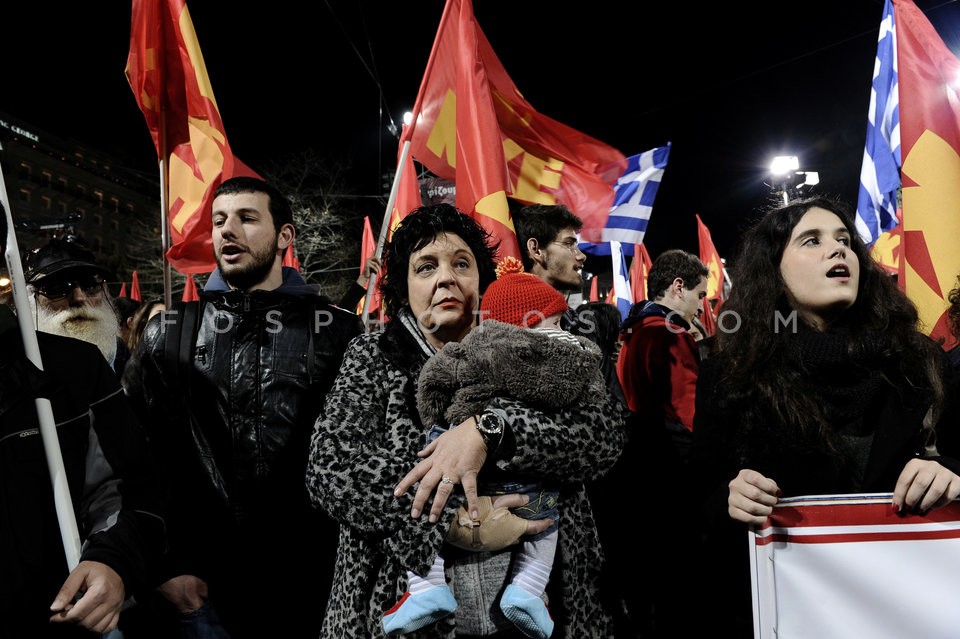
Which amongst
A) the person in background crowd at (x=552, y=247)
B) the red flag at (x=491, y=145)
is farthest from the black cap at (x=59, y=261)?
the person in background crowd at (x=552, y=247)

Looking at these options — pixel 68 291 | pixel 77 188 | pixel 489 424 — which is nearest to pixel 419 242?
pixel 489 424

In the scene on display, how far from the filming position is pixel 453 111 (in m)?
5.08

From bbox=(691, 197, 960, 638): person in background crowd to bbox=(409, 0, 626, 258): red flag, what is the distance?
6.34 feet

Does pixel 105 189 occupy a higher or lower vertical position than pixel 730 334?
higher

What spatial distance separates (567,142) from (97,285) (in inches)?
154

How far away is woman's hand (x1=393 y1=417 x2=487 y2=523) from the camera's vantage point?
1757mm

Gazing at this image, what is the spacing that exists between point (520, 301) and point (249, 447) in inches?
51.2

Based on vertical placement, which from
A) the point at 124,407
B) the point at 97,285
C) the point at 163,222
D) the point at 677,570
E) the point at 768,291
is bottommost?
the point at 677,570

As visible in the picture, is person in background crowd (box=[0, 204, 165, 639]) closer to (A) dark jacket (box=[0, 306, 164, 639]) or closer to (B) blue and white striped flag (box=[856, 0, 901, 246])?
(A) dark jacket (box=[0, 306, 164, 639])

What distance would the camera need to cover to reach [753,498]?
203cm

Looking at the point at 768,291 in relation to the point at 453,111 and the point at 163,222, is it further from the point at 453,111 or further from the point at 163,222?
the point at 163,222

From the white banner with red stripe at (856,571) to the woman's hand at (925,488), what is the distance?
0.11 feet

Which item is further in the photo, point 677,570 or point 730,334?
point 677,570

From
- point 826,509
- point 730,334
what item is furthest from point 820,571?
point 730,334
